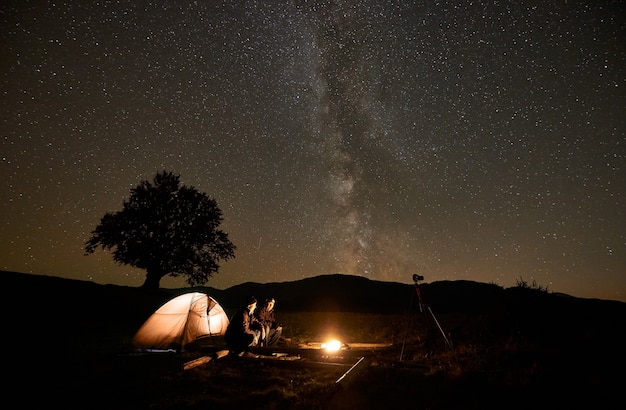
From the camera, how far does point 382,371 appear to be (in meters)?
6.89

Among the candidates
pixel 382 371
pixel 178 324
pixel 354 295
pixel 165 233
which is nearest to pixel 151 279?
pixel 165 233

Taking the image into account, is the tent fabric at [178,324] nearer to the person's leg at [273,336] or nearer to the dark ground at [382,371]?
the dark ground at [382,371]

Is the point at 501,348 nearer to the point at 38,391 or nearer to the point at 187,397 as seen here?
the point at 187,397

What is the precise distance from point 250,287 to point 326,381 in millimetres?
63153

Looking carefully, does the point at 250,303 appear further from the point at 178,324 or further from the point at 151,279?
the point at 151,279

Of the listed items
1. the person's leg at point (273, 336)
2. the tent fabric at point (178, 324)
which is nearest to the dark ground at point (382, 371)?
the tent fabric at point (178, 324)

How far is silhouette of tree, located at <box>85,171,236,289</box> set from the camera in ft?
78.1

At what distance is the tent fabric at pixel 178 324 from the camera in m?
10.3

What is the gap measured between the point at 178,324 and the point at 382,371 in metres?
7.07

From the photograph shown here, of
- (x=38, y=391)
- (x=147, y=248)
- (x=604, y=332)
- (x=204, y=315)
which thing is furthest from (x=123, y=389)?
(x=147, y=248)

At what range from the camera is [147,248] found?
23984 millimetres

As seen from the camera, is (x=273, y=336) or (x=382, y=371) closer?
(x=382, y=371)

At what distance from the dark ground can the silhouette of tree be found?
12.1 metres

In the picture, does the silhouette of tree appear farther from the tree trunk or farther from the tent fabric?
the tent fabric
